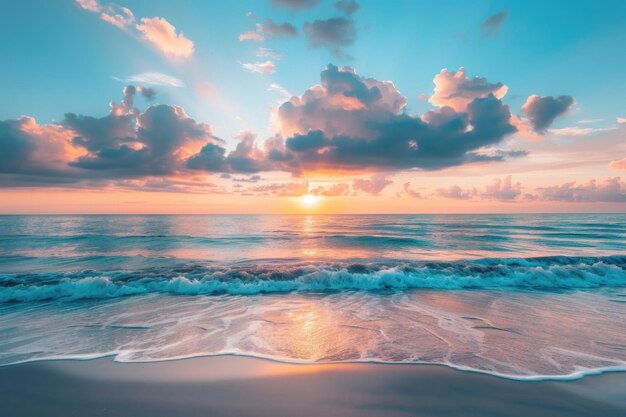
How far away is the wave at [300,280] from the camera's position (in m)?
11.3

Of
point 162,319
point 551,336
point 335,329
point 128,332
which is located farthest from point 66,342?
point 551,336

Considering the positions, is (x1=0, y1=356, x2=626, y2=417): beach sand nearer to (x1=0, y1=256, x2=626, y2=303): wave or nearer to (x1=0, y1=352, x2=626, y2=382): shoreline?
(x1=0, y1=352, x2=626, y2=382): shoreline

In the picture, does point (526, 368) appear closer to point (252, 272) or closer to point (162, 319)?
point (162, 319)

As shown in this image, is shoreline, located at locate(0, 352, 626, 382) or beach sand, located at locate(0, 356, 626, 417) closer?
beach sand, located at locate(0, 356, 626, 417)

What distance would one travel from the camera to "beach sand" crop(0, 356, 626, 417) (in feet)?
13.7

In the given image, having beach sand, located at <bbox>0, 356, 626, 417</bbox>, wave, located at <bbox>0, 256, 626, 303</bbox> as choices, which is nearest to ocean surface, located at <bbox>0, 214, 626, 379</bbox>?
wave, located at <bbox>0, 256, 626, 303</bbox>

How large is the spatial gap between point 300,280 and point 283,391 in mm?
7838

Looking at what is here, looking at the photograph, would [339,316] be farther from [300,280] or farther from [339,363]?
[300,280]

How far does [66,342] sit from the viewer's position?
6.68 meters

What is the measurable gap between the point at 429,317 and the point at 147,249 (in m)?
23.7

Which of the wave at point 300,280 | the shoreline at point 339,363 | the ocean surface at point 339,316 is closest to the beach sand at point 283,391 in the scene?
the shoreline at point 339,363

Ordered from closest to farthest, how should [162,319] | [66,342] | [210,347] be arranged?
[210,347], [66,342], [162,319]

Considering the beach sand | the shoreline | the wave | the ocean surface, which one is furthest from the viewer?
the wave

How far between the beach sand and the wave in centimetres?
614
